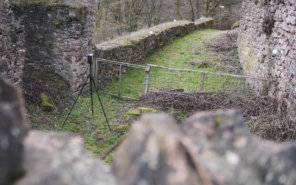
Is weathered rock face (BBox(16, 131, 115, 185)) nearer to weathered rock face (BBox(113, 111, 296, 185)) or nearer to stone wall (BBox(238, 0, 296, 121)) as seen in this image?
weathered rock face (BBox(113, 111, 296, 185))

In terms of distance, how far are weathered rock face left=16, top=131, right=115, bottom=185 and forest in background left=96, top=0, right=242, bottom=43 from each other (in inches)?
628

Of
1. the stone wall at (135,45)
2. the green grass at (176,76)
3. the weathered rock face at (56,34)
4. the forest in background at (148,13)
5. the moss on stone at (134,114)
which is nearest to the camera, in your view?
the moss on stone at (134,114)

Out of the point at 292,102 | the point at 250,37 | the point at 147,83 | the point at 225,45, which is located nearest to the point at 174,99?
the point at 147,83

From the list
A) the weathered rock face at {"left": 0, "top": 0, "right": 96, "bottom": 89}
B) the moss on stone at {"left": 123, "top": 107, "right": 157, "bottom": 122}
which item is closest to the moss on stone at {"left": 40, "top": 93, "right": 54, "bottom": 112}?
the weathered rock face at {"left": 0, "top": 0, "right": 96, "bottom": 89}

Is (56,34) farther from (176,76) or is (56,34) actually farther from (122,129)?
(176,76)

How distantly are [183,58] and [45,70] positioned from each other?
21.9 feet

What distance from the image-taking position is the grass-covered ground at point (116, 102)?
5.85 metres

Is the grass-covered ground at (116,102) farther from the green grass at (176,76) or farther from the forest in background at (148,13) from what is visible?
the forest in background at (148,13)

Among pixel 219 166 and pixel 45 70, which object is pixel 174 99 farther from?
pixel 219 166

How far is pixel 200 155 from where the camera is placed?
121cm

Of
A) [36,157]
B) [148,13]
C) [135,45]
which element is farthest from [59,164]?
[148,13]

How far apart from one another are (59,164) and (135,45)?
10.3 metres

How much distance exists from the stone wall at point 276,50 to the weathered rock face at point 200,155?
13.7 ft

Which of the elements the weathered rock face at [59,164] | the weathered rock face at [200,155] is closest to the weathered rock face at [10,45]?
the weathered rock face at [59,164]
